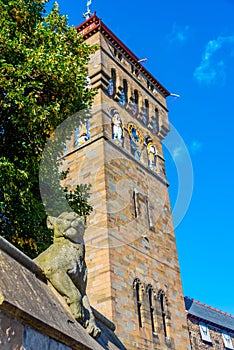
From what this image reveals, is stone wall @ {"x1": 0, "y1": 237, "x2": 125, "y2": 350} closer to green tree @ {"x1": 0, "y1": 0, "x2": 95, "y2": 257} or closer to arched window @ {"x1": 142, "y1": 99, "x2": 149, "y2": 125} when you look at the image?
green tree @ {"x1": 0, "y1": 0, "x2": 95, "y2": 257}

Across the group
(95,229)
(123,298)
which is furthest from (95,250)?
(123,298)

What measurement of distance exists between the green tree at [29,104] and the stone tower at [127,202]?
684 centimetres

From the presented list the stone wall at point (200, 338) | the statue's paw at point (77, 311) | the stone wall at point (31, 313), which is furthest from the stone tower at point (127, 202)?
the stone wall at point (31, 313)

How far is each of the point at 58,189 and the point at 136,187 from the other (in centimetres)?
1096

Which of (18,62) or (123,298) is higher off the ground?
(18,62)

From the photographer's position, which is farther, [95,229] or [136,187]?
[136,187]

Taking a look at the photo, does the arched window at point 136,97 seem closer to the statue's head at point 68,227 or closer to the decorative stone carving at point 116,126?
the decorative stone carving at point 116,126

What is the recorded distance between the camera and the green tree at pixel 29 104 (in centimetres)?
1028

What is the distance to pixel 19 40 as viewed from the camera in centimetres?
1159

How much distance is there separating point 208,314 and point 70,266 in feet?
94.1

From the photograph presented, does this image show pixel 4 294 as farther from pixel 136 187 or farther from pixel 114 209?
pixel 136 187

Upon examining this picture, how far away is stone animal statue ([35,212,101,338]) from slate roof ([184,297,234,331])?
25459mm

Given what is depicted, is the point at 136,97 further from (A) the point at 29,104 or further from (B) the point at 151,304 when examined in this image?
(A) the point at 29,104

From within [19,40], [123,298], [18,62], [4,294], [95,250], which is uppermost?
[19,40]
